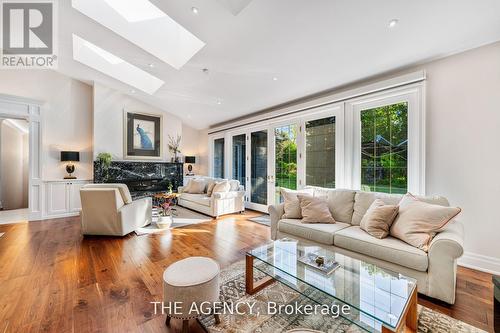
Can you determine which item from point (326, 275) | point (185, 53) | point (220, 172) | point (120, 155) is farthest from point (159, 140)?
point (326, 275)

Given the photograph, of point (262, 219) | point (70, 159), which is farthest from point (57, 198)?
point (262, 219)

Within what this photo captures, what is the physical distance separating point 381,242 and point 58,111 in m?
7.24

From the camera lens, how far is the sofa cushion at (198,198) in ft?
16.5

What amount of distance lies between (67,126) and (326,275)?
6.77 metres

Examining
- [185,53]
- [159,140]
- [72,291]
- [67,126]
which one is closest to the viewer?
[72,291]

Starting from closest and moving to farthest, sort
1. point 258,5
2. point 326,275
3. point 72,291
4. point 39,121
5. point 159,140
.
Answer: point 326,275, point 72,291, point 258,5, point 39,121, point 159,140

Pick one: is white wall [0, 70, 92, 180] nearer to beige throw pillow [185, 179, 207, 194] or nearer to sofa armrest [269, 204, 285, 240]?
beige throw pillow [185, 179, 207, 194]

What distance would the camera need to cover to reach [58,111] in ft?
Result: 17.1

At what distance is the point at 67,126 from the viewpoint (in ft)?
17.6

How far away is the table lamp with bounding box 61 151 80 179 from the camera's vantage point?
508 cm

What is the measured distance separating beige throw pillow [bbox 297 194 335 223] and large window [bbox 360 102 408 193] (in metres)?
1.07

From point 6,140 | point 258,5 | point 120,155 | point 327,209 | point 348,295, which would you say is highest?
point 258,5

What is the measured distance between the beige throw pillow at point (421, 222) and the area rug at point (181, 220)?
11.6 feet

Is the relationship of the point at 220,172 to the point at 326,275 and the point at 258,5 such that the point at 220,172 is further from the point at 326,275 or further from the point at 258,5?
the point at 326,275
